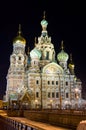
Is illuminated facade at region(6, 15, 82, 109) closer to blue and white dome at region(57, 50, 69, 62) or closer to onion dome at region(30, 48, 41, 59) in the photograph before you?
onion dome at region(30, 48, 41, 59)

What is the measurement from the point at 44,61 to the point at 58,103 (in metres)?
11.2

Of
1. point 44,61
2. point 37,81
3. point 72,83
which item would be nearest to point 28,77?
point 37,81

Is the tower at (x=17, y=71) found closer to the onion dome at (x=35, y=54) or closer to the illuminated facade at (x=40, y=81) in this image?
the illuminated facade at (x=40, y=81)

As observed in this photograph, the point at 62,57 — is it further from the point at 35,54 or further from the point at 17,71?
the point at 17,71

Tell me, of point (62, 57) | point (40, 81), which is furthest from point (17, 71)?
point (62, 57)

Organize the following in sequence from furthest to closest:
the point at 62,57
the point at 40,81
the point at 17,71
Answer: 1. the point at 62,57
2. the point at 17,71
3. the point at 40,81

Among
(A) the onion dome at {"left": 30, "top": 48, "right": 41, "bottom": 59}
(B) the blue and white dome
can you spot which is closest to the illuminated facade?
(A) the onion dome at {"left": 30, "top": 48, "right": 41, "bottom": 59}

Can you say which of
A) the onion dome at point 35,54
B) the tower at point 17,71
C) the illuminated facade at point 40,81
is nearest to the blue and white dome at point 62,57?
the illuminated facade at point 40,81

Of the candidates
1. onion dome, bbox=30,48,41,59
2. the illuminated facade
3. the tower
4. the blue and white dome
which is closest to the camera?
the illuminated facade

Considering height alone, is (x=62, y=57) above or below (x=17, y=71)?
above

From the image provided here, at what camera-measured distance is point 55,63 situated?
6338 centimetres

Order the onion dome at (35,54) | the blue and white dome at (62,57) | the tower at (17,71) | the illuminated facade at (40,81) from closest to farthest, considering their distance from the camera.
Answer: the illuminated facade at (40,81) → the tower at (17,71) → the onion dome at (35,54) → the blue and white dome at (62,57)

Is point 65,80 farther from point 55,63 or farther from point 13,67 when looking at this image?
point 13,67

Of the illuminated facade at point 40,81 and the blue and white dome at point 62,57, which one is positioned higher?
the blue and white dome at point 62,57
